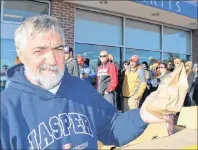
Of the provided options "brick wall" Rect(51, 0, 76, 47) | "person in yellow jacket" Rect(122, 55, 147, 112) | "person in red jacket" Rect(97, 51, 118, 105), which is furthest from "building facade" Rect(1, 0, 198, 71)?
"person in yellow jacket" Rect(122, 55, 147, 112)

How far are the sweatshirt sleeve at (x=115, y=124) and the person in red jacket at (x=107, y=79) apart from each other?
4074mm

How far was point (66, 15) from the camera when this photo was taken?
7.36 meters

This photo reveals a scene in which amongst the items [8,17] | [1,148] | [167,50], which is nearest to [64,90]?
[1,148]

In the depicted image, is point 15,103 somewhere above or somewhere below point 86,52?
below

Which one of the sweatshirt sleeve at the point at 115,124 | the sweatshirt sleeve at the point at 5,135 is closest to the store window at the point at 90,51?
the sweatshirt sleeve at the point at 115,124

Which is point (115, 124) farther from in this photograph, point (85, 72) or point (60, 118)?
point (85, 72)

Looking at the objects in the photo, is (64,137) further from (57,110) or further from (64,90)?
(64,90)

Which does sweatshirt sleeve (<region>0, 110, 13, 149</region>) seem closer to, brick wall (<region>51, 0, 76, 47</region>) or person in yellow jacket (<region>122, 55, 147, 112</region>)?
person in yellow jacket (<region>122, 55, 147, 112</region>)

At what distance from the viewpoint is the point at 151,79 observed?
6.79 m

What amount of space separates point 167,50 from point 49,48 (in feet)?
30.3

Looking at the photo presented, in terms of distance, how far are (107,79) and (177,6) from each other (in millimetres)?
4214

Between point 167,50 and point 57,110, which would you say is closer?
point 57,110

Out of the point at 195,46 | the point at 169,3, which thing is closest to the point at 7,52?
the point at 169,3

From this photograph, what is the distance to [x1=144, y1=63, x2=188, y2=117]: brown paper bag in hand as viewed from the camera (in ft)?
4.12
